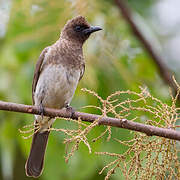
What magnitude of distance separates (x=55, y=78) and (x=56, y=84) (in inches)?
2.1

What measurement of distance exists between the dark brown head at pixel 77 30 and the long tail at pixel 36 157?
927 mm

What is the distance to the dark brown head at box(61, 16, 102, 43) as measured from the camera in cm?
382

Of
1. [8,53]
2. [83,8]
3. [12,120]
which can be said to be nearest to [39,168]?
[12,120]

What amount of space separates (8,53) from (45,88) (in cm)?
43

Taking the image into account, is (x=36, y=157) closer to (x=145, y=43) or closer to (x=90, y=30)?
(x=90, y=30)

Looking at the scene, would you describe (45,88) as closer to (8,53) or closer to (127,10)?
(8,53)

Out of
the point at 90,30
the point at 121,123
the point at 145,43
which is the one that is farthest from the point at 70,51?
the point at 121,123

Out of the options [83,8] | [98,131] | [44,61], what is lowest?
[98,131]

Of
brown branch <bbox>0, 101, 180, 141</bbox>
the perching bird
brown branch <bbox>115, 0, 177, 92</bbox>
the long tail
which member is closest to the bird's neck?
the perching bird

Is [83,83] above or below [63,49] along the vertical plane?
below

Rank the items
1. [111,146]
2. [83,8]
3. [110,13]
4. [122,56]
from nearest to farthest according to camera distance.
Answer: [111,146] → [83,8] → [122,56] → [110,13]

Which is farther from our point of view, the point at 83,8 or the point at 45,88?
the point at 45,88

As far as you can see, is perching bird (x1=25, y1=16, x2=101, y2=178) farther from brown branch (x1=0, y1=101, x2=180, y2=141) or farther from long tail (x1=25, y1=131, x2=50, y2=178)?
brown branch (x1=0, y1=101, x2=180, y2=141)

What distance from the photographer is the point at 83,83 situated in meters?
3.31
